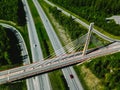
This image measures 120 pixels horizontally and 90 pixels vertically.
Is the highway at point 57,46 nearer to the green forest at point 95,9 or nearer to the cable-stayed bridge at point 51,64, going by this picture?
the cable-stayed bridge at point 51,64

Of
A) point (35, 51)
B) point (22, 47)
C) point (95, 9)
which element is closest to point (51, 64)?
point (35, 51)

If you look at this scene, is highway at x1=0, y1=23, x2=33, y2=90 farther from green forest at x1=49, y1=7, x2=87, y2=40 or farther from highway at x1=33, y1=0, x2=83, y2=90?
green forest at x1=49, y1=7, x2=87, y2=40

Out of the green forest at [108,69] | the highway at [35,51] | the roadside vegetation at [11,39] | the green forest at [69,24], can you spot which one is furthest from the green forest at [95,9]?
the green forest at [108,69]

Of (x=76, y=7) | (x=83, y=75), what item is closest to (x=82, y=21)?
(x=76, y=7)

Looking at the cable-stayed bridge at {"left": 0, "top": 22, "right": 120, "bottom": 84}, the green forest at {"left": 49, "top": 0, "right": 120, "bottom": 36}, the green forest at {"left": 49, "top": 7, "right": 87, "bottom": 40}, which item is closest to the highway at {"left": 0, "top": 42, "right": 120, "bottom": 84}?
the cable-stayed bridge at {"left": 0, "top": 22, "right": 120, "bottom": 84}

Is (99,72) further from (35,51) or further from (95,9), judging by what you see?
(95,9)

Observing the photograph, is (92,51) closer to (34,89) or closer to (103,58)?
(103,58)

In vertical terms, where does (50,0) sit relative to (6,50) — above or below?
below
